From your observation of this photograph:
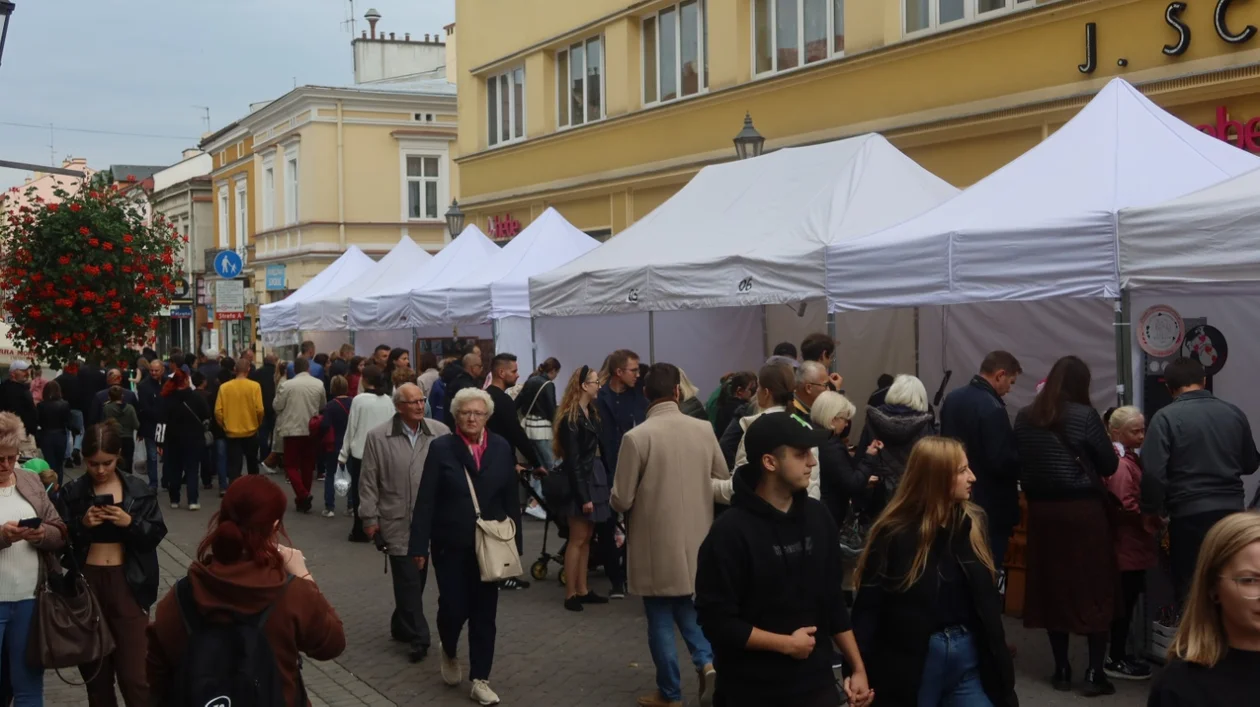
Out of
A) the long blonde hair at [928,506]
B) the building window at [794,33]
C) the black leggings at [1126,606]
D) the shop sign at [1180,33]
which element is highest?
the building window at [794,33]

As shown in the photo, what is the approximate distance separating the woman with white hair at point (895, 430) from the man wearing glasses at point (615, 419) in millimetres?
2364

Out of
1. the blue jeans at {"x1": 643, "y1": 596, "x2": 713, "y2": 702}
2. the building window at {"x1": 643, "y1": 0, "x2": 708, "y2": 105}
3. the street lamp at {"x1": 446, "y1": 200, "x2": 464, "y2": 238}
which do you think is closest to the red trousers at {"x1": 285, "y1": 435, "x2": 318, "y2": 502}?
the street lamp at {"x1": 446, "y1": 200, "x2": 464, "y2": 238}

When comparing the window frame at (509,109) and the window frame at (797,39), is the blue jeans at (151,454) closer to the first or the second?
the window frame at (797,39)

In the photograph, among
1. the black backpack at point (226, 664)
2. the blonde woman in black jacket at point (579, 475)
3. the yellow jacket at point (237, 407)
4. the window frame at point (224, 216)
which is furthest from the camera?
the window frame at point (224, 216)

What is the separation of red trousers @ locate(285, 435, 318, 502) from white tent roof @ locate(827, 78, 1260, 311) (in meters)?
7.64

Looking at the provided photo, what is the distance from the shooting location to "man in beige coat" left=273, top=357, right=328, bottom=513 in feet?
50.1

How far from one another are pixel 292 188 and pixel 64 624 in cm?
3651

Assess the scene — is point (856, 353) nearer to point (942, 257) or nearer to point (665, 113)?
point (942, 257)

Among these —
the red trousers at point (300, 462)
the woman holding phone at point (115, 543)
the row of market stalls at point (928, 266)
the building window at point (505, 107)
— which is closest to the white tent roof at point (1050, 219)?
the row of market stalls at point (928, 266)

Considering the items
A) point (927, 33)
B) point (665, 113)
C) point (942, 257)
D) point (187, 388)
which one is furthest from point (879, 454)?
point (665, 113)

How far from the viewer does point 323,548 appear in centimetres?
1294

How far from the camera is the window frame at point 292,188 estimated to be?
132ft

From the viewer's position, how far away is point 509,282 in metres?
16.7

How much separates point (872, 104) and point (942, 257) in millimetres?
7275
